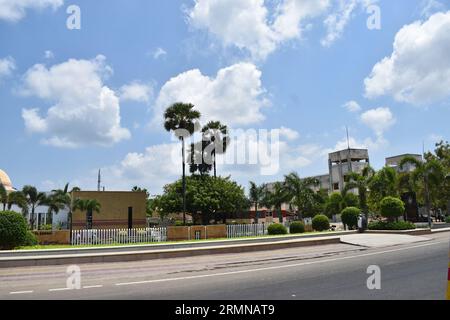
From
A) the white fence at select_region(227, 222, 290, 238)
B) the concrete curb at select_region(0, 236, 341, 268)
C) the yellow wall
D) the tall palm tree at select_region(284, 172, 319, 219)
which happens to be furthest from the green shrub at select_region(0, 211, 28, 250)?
the tall palm tree at select_region(284, 172, 319, 219)

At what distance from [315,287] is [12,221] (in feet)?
45.7

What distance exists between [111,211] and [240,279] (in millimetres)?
28465

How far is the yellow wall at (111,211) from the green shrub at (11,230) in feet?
61.3

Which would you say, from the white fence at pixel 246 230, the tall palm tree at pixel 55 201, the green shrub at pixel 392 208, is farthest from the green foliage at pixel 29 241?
the green shrub at pixel 392 208

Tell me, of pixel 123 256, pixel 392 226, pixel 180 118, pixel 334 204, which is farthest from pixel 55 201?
pixel 334 204

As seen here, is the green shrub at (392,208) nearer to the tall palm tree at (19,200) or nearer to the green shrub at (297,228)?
the green shrub at (297,228)

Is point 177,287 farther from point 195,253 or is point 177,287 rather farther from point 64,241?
point 64,241

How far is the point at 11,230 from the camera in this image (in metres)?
16.7

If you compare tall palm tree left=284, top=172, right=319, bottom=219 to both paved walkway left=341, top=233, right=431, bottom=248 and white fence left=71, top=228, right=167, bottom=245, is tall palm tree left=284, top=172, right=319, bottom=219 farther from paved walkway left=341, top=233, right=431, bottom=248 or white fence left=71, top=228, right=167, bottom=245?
white fence left=71, top=228, right=167, bottom=245

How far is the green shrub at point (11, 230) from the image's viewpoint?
1656 centimetres

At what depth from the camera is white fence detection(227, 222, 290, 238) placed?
27.9 m

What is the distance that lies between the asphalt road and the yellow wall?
2269cm
